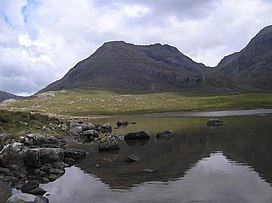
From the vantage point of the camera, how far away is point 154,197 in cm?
2817

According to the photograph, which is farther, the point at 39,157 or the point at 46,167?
the point at 39,157

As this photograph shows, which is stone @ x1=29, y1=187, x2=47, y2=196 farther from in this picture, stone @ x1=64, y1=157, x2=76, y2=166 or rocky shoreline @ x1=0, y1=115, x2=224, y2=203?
stone @ x1=64, y1=157, x2=76, y2=166

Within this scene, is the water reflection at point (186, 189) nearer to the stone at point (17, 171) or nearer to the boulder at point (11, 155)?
the stone at point (17, 171)

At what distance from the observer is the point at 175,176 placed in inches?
1374

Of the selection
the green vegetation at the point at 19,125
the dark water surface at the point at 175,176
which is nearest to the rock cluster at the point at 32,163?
the dark water surface at the point at 175,176

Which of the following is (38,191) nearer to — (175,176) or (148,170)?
(148,170)

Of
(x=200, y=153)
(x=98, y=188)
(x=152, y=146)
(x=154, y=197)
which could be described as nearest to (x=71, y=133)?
(x=152, y=146)

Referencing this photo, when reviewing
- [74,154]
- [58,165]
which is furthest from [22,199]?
[74,154]

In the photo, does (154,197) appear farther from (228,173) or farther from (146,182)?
(228,173)

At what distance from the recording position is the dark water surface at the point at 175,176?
1125 inches

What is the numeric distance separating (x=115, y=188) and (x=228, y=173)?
11.6m

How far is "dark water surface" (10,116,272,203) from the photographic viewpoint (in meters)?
28.6

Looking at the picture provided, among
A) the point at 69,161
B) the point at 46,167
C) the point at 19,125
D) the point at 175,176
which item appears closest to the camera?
the point at 175,176

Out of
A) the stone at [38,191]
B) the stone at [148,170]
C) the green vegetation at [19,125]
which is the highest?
the green vegetation at [19,125]
